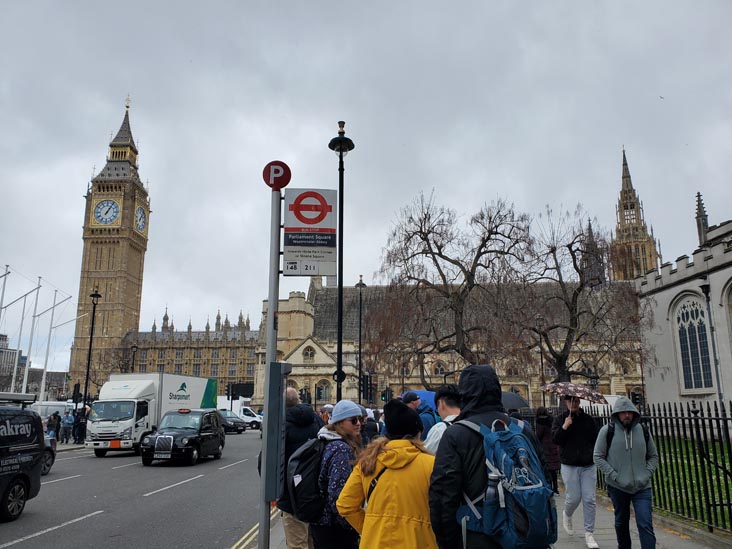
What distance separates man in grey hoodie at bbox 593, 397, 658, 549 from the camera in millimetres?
5973

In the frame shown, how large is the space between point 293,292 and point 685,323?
4637 cm

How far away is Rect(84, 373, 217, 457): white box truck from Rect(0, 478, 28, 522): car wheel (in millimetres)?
13384

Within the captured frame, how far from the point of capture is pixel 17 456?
372 inches

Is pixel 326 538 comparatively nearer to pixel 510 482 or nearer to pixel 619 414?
pixel 510 482

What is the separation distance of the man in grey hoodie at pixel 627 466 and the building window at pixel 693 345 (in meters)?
25.6

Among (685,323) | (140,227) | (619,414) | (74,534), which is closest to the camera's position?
(619,414)

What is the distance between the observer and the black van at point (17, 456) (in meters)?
9.22

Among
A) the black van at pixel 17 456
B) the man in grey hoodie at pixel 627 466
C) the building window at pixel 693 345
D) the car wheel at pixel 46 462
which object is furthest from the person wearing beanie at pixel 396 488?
the building window at pixel 693 345

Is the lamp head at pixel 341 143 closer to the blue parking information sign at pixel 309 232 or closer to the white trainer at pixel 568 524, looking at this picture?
the blue parking information sign at pixel 309 232

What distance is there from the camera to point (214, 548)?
7.83 metres

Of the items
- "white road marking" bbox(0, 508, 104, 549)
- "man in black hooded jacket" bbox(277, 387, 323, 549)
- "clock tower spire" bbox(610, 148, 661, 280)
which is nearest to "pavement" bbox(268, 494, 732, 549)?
"man in black hooded jacket" bbox(277, 387, 323, 549)

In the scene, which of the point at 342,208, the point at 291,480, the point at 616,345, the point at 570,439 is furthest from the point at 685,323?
the point at 291,480

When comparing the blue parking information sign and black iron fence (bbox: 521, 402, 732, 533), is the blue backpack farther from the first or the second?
black iron fence (bbox: 521, 402, 732, 533)

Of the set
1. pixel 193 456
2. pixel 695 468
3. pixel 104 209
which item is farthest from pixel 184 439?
pixel 104 209
